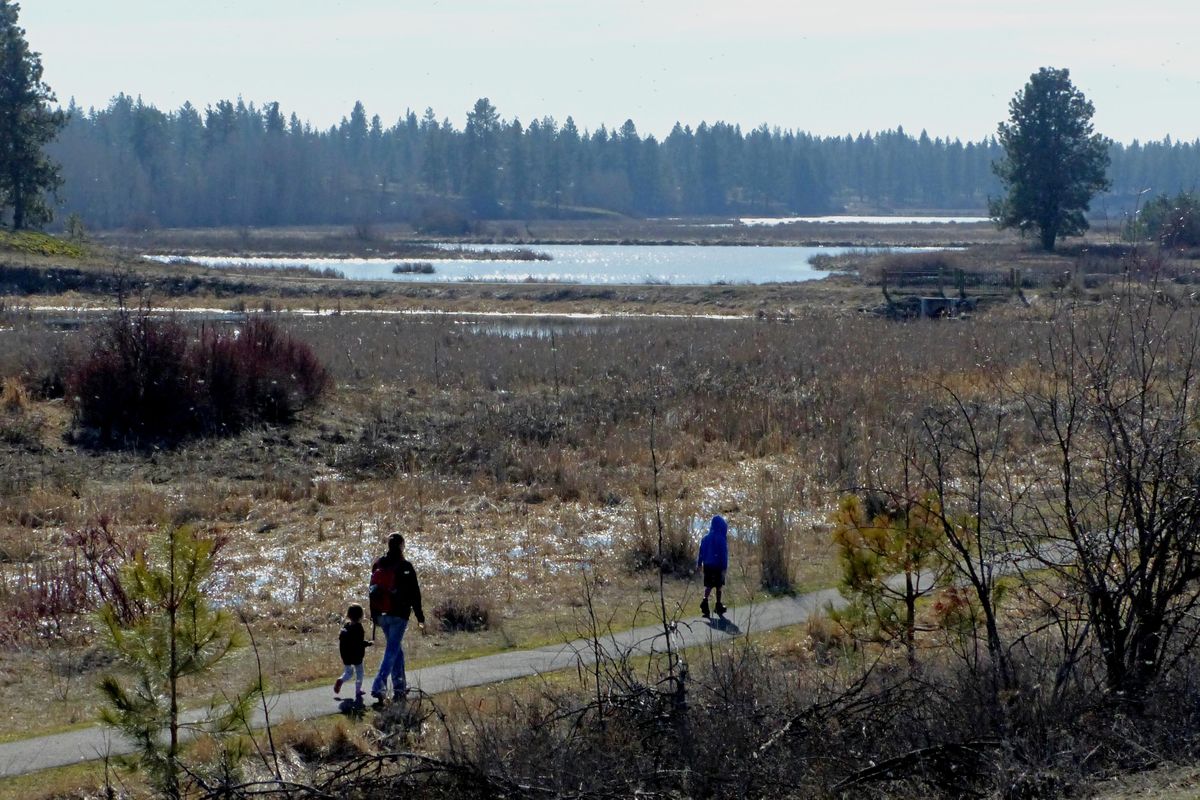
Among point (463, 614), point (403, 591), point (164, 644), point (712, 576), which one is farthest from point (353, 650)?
point (712, 576)

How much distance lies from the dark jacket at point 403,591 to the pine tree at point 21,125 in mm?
59431

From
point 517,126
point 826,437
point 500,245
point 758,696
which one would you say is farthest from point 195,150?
point 758,696

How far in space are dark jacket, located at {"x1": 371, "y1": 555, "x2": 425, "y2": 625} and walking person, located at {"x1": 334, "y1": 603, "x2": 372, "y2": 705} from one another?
1.04 ft

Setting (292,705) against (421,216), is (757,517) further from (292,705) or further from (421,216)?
(421,216)

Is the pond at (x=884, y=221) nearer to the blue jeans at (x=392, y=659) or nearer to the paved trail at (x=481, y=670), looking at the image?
the paved trail at (x=481, y=670)

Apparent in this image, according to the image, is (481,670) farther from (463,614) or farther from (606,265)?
(606,265)

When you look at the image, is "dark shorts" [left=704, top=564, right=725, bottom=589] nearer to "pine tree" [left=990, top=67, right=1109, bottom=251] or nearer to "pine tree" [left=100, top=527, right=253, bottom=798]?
"pine tree" [left=100, top=527, right=253, bottom=798]

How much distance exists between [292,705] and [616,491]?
10.6 metres

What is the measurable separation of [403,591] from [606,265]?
84.1 m

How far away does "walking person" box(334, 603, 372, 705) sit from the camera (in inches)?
403

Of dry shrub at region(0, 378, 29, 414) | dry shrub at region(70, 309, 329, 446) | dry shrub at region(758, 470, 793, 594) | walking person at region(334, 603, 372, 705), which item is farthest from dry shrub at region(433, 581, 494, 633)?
dry shrub at region(0, 378, 29, 414)

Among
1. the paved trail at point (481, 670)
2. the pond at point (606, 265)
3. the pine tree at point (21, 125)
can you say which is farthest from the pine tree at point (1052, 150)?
the paved trail at point (481, 670)

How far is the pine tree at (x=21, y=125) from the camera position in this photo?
62.8 meters

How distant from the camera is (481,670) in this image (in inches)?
459
